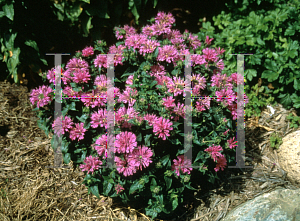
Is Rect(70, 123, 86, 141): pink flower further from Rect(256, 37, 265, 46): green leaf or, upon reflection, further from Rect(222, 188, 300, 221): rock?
Rect(256, 37, 265, 46): green leaf

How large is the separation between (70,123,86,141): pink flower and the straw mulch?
784 mm

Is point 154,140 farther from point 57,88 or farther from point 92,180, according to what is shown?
point 57,88

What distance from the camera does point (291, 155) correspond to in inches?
114

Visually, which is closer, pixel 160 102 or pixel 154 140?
pixel 160 102

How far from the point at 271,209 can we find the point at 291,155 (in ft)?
3.07

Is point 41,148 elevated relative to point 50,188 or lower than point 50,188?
elevated

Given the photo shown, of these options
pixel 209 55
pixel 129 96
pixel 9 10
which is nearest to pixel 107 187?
pixel 129 96

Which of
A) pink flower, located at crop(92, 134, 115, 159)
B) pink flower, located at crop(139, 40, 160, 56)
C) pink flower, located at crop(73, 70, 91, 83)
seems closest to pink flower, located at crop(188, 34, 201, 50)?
pink flower, located at crop(139, 40, 160, 56)

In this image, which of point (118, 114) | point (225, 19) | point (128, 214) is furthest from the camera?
point (225, 19)

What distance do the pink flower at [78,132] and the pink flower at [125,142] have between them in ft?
1.52

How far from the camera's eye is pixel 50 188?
2770mm

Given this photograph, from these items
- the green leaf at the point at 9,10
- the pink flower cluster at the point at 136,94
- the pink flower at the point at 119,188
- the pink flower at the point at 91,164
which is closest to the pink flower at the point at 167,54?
the pink flower cluster at the point at 136,94

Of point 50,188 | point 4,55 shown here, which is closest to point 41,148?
point 50,188

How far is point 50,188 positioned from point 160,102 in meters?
1.62
